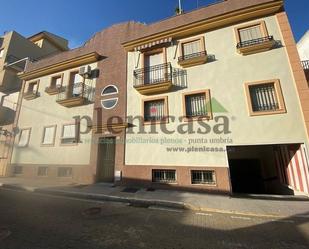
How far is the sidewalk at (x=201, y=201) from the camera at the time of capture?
19.8 feet

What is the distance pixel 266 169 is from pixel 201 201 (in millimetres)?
7248

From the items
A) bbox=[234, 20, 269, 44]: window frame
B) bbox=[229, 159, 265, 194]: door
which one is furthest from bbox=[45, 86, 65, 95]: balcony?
bbox=[229, 159, 265, 194]: door

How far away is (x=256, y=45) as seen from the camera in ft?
29.2

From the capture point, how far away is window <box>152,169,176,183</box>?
9.40 m

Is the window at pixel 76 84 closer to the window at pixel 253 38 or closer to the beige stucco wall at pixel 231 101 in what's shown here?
the beige stucco wall at pixel 231 101

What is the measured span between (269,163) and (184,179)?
6549 millimetres

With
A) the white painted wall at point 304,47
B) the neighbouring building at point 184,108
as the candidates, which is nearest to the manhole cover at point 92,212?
the neighbouring building at point 184,108

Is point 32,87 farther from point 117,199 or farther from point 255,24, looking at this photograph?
point 255,24

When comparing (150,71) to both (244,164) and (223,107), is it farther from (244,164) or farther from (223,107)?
(244,164)

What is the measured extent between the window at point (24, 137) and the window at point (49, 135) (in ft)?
6.13

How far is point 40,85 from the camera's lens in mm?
15086

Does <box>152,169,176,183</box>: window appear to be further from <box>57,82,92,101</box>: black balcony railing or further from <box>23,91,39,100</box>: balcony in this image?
<box>23,91,39,100</box>: balcony

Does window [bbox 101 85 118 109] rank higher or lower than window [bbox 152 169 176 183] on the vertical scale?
higher

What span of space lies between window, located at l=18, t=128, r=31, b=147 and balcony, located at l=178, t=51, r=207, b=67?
43.8ft
